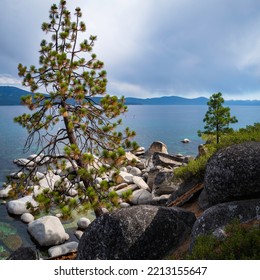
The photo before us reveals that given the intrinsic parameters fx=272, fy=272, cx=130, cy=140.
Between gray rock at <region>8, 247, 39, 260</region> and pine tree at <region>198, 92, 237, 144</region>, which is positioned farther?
pine tree at <region>198, 92, 237, 144</region>

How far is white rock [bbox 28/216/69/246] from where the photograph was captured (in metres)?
14.8

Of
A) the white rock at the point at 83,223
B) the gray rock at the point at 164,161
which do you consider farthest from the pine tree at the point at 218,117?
the white rock at the point at 83,223

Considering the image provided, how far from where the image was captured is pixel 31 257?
1152 cm

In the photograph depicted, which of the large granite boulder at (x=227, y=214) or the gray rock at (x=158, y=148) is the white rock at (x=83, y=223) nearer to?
the large granite boulder at (x=227, y=214)

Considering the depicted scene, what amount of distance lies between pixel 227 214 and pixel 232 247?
2499 mm

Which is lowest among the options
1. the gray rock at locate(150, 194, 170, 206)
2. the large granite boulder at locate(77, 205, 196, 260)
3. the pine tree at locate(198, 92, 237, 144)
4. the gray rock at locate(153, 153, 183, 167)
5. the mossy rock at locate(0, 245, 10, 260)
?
the mossy rock at locate(0, 245, 10, 260)

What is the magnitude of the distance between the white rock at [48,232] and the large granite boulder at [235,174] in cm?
966

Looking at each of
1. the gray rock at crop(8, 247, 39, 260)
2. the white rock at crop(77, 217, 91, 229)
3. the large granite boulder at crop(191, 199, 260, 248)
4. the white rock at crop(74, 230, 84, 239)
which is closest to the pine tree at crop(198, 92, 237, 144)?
the white rock at crop(77, 217, 91, 229)

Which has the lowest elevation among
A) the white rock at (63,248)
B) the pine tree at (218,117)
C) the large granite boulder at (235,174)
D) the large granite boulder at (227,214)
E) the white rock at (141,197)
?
the white rock at (63,248)

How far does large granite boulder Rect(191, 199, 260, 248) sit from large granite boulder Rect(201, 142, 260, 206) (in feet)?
1.27

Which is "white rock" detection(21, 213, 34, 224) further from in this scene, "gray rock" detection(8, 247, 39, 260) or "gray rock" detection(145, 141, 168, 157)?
"gray rock" detection(145, 141, 168, 157)

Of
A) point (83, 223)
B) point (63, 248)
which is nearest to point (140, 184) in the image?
point (83, 223)

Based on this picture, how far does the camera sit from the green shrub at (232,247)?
5219 mm

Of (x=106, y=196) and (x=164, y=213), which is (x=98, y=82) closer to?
(x=106, y=196)
